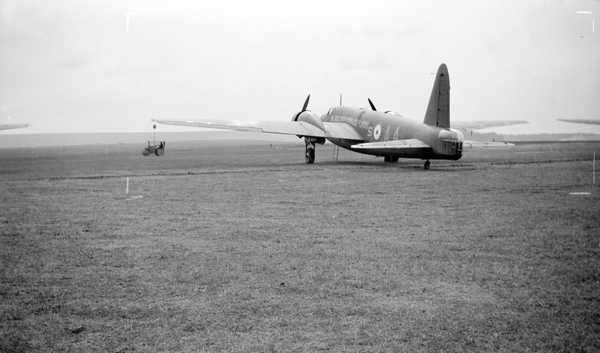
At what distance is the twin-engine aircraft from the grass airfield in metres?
11.4

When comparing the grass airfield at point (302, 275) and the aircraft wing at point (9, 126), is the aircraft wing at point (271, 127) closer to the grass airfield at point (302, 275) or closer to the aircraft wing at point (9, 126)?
the aircraft wing at point (9, 126)

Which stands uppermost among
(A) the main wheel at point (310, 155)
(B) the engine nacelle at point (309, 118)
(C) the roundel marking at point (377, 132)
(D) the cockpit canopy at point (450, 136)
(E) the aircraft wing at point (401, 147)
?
(B) the engine nacelle at point (309, 118)

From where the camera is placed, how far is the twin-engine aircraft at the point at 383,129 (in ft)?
89.4

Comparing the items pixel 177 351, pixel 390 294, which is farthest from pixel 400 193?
pixel 177 351

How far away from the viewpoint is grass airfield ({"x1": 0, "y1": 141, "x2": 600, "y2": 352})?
586cm

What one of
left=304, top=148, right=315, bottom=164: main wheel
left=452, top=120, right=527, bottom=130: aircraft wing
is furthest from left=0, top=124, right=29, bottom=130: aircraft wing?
left=452, top=120, right=527, bottom=130: aircraft wing

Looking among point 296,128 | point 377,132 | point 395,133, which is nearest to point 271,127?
point 296,128

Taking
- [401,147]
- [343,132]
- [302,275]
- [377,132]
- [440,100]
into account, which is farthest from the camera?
[343,132]

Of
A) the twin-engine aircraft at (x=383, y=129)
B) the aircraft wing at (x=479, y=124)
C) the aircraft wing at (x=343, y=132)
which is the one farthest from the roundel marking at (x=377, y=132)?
the aircraft wing at (x=479, y=124)

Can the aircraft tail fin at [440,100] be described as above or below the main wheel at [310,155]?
above

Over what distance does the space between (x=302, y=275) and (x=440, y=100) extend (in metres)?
21.0

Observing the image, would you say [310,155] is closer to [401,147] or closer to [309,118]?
[309,118]

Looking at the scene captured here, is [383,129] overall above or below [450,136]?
above

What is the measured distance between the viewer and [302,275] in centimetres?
818
